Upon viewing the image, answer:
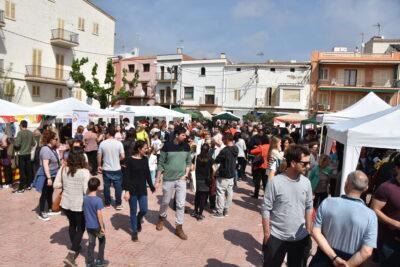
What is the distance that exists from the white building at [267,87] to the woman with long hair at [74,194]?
35927mm

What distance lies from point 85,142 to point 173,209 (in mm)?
4088

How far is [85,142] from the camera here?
10.4 metres

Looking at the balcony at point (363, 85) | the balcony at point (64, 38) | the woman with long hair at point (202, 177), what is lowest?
the woman with long hair at point (202, 177)

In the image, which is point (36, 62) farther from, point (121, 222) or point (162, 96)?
point (121, 222)

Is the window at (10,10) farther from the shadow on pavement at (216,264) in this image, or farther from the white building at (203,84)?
the shadow on pavement at (216,264)

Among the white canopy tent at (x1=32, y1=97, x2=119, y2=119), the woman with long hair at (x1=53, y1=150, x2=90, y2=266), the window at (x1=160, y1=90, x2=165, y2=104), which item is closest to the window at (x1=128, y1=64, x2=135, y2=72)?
the window at (x1=160, y1=90, x2=165, y2=104)

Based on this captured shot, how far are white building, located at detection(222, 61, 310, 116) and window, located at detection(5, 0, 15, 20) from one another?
24.1 metres

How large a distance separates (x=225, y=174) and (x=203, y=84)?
37249mm

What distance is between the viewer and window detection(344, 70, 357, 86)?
38125mm

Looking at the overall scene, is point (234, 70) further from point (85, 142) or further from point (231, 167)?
point (231, 167)

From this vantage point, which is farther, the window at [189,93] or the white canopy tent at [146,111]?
the window at [189,93]

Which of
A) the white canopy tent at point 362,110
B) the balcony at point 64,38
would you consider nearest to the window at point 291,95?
the balcony at point 64,38

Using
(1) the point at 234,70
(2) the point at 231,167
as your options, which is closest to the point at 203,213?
(2) the point at 231,167

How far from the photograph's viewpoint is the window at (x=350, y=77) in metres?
38.1
